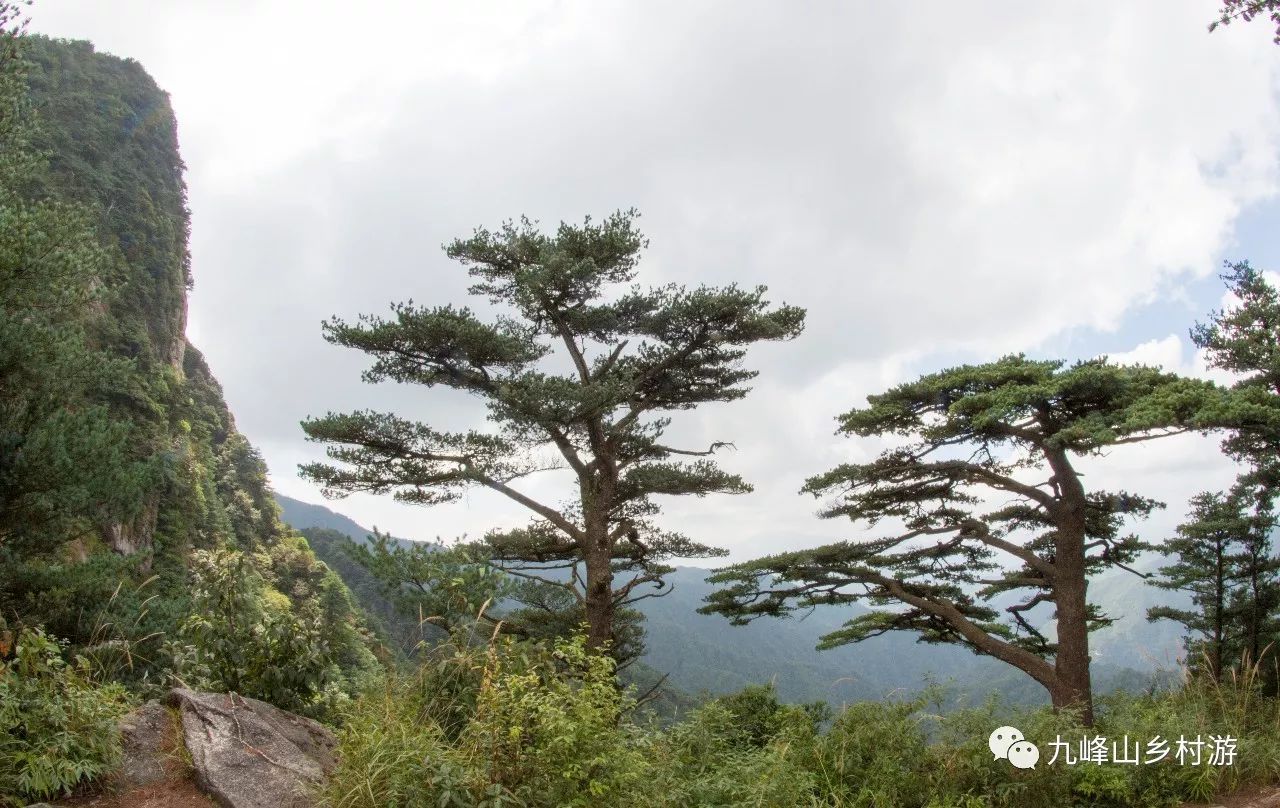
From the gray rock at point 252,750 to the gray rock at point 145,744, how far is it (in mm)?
136

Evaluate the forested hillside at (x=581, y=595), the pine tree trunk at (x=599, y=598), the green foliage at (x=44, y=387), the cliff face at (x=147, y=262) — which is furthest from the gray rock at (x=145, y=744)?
the cliff face at (x=147, y=262)

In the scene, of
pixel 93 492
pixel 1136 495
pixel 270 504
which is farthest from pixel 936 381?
pixel 270 504

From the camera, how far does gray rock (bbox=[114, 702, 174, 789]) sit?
4051 millimetres

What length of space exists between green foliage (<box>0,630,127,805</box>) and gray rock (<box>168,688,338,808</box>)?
0.45 meters

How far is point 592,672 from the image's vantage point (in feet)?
13.9

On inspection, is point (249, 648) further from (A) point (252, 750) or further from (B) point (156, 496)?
(B) point (156, 496)

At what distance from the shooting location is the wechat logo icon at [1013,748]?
16.3 feet

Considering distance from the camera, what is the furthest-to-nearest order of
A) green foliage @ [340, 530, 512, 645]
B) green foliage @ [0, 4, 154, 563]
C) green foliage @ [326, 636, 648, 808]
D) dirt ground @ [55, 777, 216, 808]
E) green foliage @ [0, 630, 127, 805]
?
green foliage @ [0, 4, 154, 563] < green foliage @ [340, 530, 512, 645] < dirt ground @ [55, 777, 216, 808] < green foliage @ [0, 630, 127, 805] < green foliage @ [326, 636, 648, 808]

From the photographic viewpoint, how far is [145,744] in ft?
14.1

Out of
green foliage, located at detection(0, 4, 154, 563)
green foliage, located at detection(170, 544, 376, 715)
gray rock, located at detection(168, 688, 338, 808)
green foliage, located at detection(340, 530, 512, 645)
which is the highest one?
green foliage, located at detection(0, 4, 154, 563)

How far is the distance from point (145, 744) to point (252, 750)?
69cm

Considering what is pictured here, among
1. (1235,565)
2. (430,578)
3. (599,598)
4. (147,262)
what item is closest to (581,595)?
(599,598)

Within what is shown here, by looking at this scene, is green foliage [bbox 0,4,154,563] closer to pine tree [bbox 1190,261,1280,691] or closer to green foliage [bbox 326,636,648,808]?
green foliage [bbox 326,636,648,808]

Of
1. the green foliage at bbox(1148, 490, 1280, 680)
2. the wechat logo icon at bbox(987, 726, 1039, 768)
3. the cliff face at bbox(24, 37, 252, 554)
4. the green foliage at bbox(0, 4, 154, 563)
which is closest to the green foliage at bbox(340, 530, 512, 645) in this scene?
the green foliage at bbox(0, 4, 154, 563)
